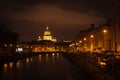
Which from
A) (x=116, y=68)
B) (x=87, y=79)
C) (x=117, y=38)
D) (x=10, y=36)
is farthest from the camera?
(x=10, y=36)

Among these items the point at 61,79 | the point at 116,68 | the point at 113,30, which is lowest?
the point at 61,79

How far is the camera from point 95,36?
11600 centimetres

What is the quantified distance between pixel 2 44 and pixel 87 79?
55000mm

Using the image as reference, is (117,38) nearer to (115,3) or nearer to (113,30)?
(113,30)

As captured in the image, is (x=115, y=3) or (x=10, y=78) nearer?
(x=10, y=78)

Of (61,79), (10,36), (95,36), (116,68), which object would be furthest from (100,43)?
(116,68)

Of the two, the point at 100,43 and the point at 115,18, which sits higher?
the point at 115,18

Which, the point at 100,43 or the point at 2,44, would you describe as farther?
the point at 100,43

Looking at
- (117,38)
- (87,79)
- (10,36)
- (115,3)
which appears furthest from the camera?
(10,36)

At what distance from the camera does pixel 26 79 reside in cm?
3803

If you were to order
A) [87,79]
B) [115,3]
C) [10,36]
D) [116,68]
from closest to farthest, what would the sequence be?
[116,68], [87,79], [115,3], [10,36]

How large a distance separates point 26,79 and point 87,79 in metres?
8.46

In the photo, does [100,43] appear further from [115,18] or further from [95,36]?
[115,18]

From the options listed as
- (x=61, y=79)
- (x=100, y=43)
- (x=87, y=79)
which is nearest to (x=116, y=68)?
(x=87, y=79)
